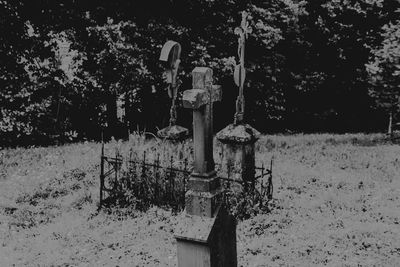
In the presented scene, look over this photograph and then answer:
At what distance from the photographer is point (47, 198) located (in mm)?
9266

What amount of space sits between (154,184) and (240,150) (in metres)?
1.68

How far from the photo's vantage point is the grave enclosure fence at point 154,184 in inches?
320

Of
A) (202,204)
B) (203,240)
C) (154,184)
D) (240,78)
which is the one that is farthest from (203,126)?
(240,78)

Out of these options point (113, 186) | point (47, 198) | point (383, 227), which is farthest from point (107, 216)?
point (383, 227)

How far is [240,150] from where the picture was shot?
851 cm

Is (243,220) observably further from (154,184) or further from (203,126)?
(203,126)

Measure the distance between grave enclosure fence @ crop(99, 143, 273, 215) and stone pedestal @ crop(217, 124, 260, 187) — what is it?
0.12 meters

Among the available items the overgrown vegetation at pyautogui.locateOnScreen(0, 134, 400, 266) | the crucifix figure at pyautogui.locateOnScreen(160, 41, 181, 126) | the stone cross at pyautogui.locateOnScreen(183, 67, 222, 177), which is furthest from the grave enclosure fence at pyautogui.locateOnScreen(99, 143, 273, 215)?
the stone cross at pyautogui.locateOnScreen(183, 67, 222, 177)

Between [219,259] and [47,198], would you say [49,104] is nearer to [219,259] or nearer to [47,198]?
[47,198]

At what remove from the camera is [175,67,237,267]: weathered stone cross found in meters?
5.10

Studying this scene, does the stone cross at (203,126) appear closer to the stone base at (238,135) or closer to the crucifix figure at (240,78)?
the stone base at (238,135)

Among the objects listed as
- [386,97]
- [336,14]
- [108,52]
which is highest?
[336,14]

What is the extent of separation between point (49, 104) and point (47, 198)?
7.96m

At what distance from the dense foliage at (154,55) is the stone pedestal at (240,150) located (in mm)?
7299
